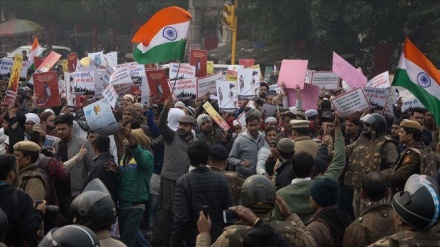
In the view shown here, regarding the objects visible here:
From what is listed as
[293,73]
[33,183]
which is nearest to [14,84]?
[293,73]

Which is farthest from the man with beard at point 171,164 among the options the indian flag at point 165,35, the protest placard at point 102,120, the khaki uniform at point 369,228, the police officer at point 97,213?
the police officer at point 97,213

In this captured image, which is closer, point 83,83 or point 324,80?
point 83,83

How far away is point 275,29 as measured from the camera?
116ft

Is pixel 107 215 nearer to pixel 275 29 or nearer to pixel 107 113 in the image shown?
pixel 107 113

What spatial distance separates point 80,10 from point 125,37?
2.81m

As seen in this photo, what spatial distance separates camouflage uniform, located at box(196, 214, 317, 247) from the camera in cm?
493

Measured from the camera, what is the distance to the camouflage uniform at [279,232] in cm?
493

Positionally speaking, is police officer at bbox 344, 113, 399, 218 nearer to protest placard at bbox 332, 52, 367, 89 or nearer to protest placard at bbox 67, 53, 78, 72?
protest placard at bbox 332, 52, 367, 89

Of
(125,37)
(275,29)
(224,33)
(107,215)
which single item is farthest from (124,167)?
(125,37)

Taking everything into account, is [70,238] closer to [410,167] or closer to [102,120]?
[102,120]

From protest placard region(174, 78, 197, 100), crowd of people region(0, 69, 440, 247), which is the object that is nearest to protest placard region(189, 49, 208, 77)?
protest placard region(174, 78, 197, 100)

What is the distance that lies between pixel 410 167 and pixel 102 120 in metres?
2.70

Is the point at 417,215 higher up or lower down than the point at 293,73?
higher up

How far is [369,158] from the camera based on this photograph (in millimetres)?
8992
